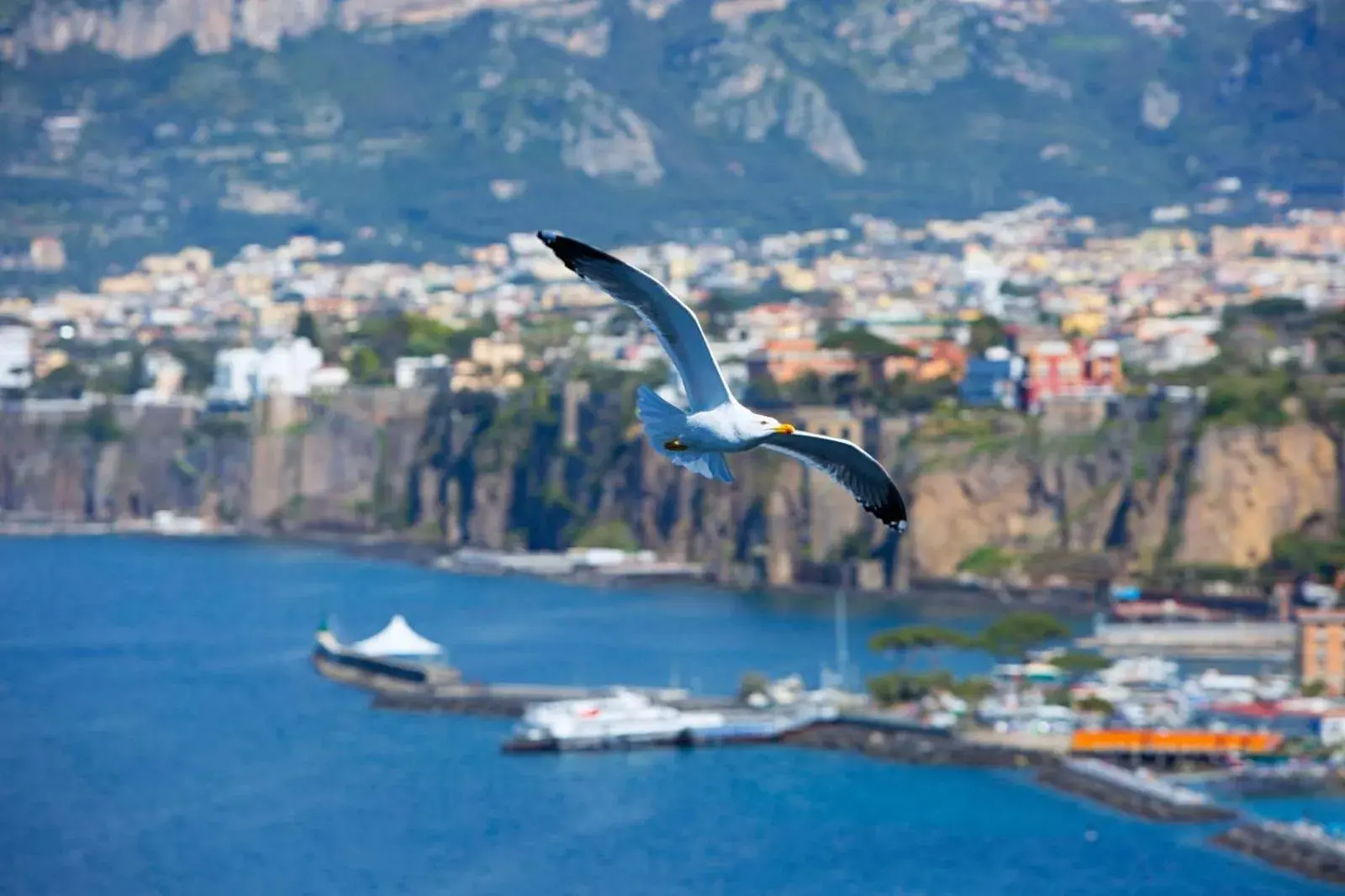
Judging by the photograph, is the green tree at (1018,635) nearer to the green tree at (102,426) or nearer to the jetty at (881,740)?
the jetty at (881,740)

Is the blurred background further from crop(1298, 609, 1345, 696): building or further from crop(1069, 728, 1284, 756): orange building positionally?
crop(1069, 728, 1284, 756): orange building

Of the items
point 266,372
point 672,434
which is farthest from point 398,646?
point 266,372

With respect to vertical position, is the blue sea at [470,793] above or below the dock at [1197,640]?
below

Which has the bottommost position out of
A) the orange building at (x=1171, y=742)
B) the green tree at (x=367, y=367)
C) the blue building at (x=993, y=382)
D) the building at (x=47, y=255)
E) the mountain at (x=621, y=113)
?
the orange building at (x=1171, y=742)

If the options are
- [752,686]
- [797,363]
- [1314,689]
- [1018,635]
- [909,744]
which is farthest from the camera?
[797,363]

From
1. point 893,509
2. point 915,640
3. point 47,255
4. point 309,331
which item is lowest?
point 915,640

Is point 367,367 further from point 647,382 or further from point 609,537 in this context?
point 609,537

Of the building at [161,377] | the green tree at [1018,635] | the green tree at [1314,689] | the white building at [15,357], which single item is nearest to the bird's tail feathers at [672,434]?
the green tree at [1314,689]

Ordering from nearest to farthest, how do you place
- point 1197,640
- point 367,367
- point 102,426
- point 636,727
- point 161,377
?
point 636,727, point 1197,640, point 102,426, point 367,367, point 161,377
